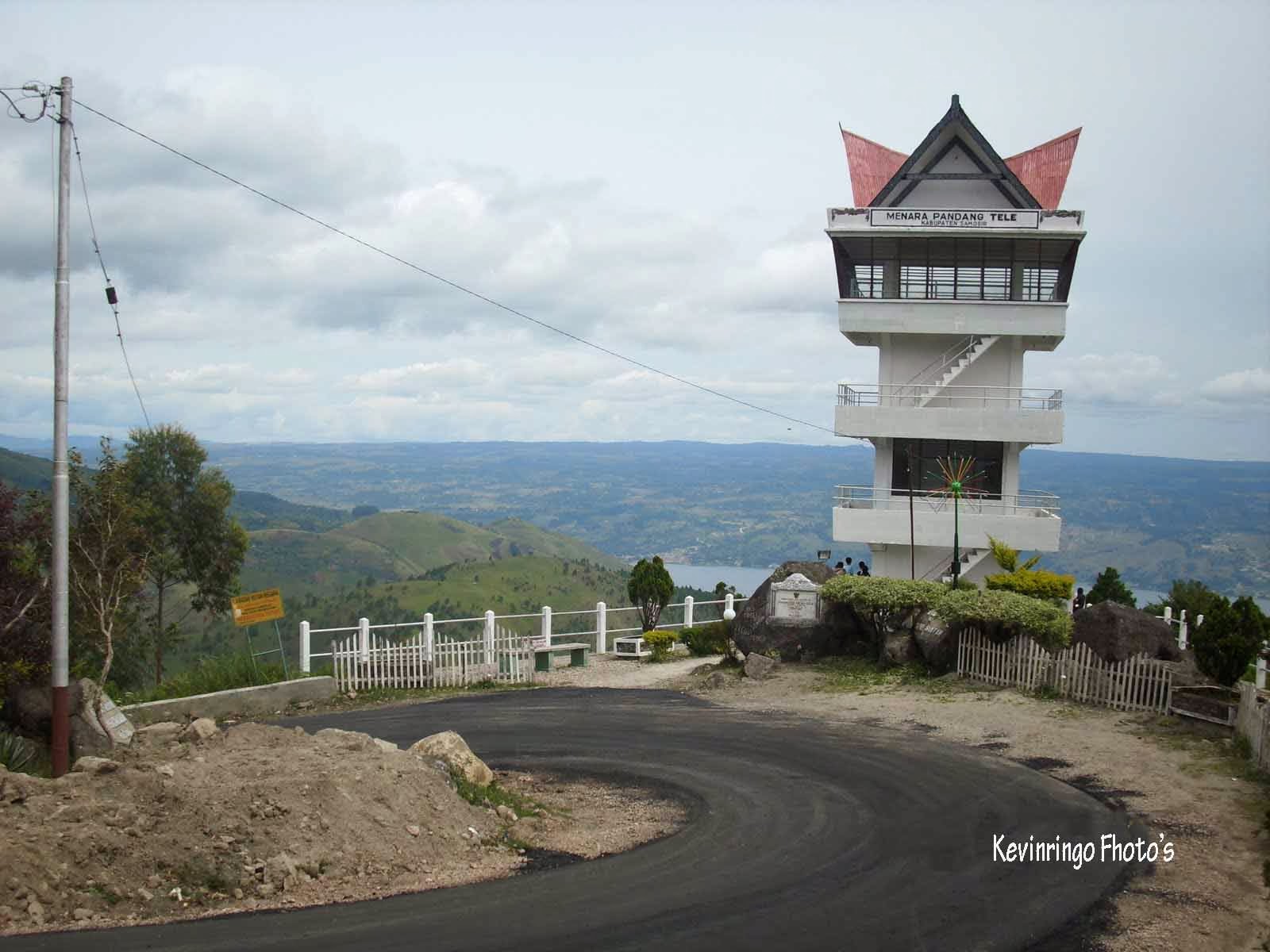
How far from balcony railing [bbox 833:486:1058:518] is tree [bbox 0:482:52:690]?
23423 mm

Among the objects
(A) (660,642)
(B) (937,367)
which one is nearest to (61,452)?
(A) (660,642)

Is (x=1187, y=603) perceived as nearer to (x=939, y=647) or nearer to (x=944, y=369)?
(x=944, y=369)

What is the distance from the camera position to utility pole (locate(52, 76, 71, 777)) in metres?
14.3

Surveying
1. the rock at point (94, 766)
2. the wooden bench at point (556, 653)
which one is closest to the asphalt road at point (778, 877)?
the rock at point (94, 766)

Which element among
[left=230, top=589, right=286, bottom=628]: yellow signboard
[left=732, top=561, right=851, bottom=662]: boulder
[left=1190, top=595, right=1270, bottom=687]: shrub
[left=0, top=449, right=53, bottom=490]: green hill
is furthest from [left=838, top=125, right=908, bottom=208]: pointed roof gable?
[left=0, top=449, right=53, bottom=490]: green hill

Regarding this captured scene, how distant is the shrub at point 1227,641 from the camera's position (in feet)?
72.8

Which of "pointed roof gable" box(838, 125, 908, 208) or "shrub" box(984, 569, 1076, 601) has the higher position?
"pointed roof gable" box(838, 125, 908, 208)

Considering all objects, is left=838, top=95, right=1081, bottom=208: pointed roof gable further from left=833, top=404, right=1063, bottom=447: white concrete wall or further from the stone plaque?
the stone plaque

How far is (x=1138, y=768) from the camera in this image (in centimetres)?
1633

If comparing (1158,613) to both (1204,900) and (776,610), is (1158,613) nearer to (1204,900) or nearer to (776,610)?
(776,610)

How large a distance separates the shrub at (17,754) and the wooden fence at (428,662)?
10006mm

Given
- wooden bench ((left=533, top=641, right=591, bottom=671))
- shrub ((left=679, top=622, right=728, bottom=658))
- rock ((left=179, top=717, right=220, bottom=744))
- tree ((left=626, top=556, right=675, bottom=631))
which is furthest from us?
tree ((left=626, top=556, right=675, bottom=631))

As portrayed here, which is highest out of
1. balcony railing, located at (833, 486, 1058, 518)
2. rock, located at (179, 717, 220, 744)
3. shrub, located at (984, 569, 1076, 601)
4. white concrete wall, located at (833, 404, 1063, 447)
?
white concrete wall, located at (833, 404, 1063, 447)

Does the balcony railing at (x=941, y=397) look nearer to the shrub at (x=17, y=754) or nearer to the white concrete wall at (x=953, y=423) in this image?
the white concrete wall at (x=953, y=423)
